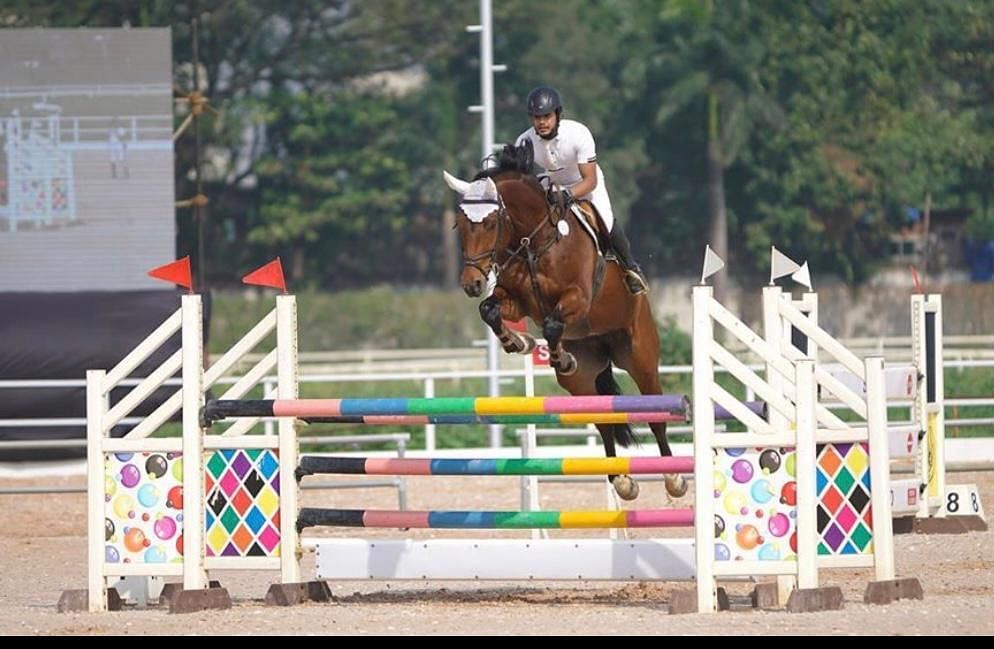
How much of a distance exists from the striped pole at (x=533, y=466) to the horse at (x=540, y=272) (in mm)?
967

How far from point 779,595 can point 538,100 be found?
9.51 ft

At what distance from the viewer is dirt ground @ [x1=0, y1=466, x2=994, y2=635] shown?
6.82 m

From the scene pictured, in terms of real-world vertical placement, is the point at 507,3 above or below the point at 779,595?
above

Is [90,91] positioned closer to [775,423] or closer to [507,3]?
[775,423]

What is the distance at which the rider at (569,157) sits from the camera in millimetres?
9102

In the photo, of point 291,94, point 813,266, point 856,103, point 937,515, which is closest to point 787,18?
point 856,103

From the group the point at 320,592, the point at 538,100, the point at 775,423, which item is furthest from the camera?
the point at 538,100

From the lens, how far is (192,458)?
7703 mm

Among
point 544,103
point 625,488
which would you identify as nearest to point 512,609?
point 625,488

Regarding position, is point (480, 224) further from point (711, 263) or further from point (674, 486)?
point (674, 486)

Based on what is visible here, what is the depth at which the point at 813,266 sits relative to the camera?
129ft

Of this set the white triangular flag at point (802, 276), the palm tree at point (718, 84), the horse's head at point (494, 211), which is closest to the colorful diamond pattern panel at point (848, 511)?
the white triangular flag at point (802, 276)

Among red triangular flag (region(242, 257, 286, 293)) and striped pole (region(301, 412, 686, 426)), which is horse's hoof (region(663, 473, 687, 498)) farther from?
red triangular flag (region(242, 257, 286, 293))

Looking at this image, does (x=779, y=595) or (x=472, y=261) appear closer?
(x=779, y=595)
